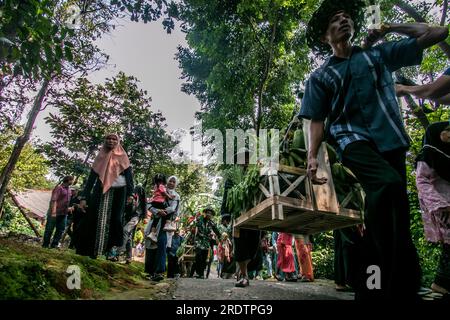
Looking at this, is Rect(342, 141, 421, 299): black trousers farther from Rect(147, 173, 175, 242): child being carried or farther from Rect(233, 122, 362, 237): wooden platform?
Rect(147, 173, 175, 242): child being carried

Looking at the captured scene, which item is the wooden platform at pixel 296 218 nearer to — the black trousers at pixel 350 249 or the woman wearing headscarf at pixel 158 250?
the black trousers at pixel 350 249

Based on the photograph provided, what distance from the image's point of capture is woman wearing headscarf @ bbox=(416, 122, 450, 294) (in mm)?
2736

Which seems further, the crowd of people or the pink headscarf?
the pink headscarf

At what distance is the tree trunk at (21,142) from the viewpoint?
877 centimetres

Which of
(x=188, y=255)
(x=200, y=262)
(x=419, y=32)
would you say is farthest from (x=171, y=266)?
(x=419, y=32)

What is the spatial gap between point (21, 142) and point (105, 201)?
22.0 ft

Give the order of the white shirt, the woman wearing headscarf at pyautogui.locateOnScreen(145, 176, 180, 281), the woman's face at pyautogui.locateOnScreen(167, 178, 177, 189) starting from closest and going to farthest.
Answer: the white shirt, the woman wearing headscarf at pyautogui.locateOnScreen(145, 176, 180, 281), the woman's face at pyautogui.locateOnScreen(167, 178, 177, 189)

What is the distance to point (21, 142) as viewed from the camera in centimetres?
964

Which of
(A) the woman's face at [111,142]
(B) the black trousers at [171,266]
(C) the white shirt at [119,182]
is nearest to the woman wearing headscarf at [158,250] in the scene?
(C) the white shirt at [119,182]

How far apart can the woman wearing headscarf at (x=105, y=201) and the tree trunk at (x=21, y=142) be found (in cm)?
546

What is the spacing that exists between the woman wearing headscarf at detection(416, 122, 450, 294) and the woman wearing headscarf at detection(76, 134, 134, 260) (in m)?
4.26

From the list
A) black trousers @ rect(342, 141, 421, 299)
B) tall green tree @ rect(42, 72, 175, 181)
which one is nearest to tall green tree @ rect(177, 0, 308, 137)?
tall green tree @ rect(42, 72, 175, 181)
